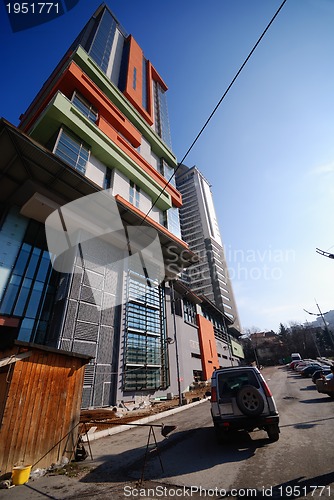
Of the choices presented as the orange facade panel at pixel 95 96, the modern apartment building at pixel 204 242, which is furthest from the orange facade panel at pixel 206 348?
the modern apartment building at pixel 204 242

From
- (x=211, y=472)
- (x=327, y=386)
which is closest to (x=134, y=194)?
(x=327, y=386)

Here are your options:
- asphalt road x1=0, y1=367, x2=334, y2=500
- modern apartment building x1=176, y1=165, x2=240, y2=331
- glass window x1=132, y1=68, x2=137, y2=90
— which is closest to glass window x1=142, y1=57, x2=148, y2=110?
glass window x1=132, y1=68, x2=137, y2=90

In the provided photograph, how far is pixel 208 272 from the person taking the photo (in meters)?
75.8

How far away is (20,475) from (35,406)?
1.35m

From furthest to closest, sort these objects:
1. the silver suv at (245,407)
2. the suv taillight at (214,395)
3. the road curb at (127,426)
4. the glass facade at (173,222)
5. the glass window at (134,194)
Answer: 1. the glass facade at (173,222)
2. the glass window at (134,194)
3. the road curb at (127,426)
4. the suv taillight at (214,395)
5. the silver suv at (245,407)

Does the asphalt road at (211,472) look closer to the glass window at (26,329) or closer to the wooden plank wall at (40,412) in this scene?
the wooden plank wall at (40,412)

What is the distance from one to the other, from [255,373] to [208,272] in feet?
231

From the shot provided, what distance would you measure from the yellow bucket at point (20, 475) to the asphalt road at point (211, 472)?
20 centimetres

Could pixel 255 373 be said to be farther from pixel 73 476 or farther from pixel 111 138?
pixel 111 138

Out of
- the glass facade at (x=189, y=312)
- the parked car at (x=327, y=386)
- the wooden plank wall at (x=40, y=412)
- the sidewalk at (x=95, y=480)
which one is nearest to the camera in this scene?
the sidewalk at (x=95, y=480)

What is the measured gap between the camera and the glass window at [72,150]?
1677cm

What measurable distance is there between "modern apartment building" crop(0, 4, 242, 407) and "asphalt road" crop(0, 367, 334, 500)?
9.31m

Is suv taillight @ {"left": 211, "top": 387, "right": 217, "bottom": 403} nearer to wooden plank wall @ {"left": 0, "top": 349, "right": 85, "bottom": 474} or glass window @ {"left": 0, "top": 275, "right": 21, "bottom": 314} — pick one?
wooden plank wall @ {"left": 0, "top": 349, "right": 85, "bottom": 474}

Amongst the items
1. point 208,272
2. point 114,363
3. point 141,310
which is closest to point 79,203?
point 141,310
